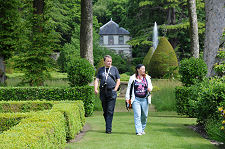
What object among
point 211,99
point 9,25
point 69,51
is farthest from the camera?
point 69,51

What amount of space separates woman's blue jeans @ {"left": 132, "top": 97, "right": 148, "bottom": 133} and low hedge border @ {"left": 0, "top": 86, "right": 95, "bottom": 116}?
4166mm

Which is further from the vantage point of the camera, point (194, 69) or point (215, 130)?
point (194, 69)

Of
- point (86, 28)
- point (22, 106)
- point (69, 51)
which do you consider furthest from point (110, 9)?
point (22, 106)

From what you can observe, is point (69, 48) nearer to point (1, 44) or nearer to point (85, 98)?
point (1, 44)

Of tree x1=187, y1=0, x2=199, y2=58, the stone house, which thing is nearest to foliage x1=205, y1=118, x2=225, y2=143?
tree x1=187, y1=0, x2=199, y2=58

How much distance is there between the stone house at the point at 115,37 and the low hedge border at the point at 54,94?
48918mm

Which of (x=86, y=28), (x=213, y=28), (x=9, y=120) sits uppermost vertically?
(x=86, y=28)

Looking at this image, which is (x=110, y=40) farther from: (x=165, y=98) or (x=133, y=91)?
(x=133, y=91)

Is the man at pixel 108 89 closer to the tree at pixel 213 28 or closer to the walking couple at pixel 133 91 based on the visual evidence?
the walking couple at pixel 133 91

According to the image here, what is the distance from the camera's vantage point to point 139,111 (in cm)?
852

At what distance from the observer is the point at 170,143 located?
7.41 m

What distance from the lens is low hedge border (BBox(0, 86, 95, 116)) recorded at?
12594mm

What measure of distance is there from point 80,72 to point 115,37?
165ft

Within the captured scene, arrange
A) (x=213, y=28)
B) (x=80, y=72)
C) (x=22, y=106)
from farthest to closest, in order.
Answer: (x=80, y=72) → (x=213, y=28) → (x=22, y=106)
